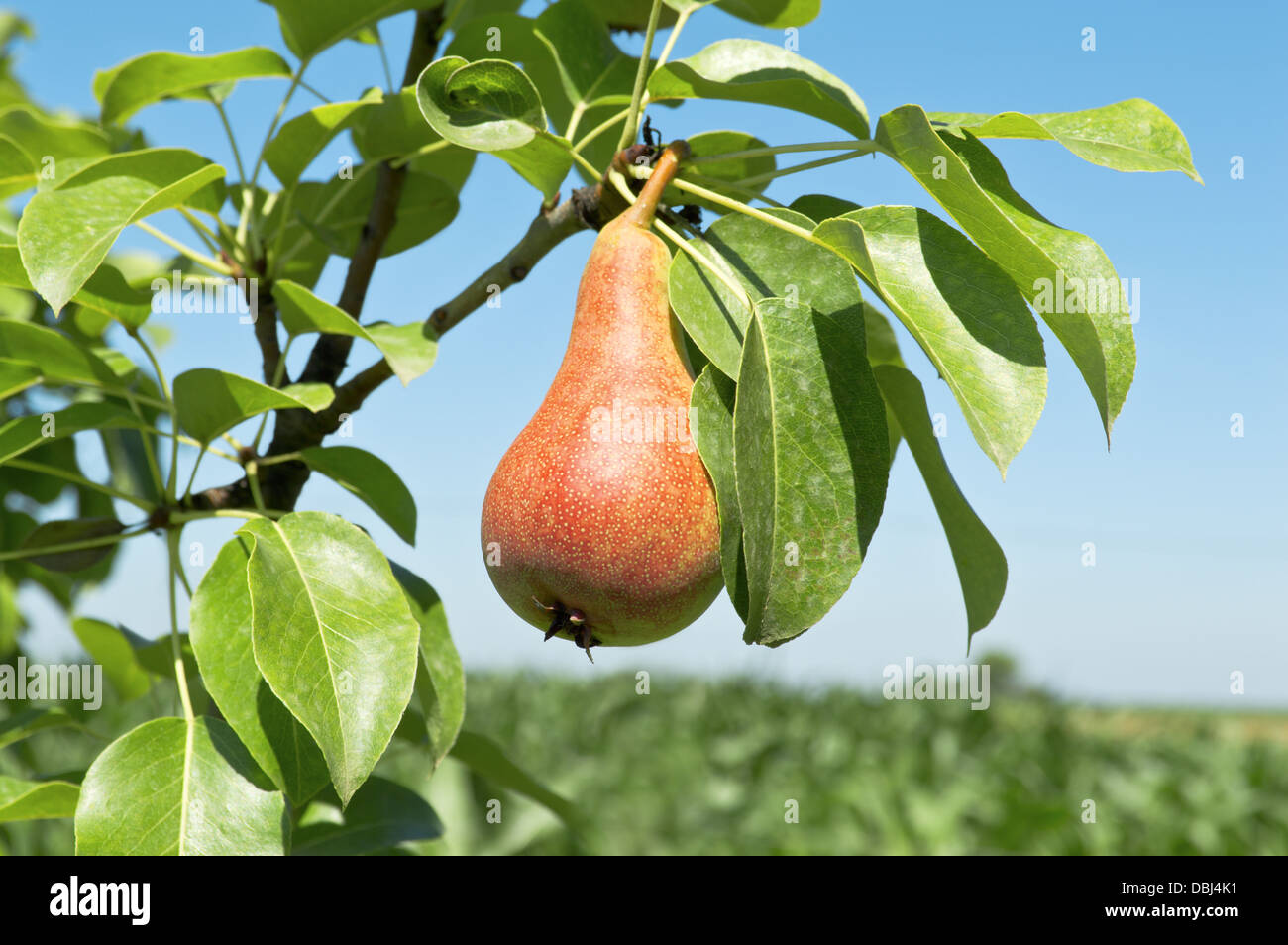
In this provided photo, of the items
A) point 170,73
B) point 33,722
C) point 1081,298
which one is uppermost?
point 170,73

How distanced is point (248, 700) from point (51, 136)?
0.80 metres

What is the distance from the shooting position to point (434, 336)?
3.32 feet

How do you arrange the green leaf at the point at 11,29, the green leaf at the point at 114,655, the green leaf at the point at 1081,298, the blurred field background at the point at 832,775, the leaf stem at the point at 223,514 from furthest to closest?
1. the blurred field background at the point at 832,775
2. the green leaf at the point at 11,29
3. the green leaf at the point at 114,655
4. the leaf stem at the point at 223,514
5. the green leaf at the point at 1081,298

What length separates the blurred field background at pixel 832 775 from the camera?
5.14 meters

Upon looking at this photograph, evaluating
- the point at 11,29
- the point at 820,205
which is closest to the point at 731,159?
the point at 820,205

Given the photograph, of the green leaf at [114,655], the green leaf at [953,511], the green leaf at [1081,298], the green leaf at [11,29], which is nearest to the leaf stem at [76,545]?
the green leaf at [114,655]

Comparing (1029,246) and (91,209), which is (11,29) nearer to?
(91,209)

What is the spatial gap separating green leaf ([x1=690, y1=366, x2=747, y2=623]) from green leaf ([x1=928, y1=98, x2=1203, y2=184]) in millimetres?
288

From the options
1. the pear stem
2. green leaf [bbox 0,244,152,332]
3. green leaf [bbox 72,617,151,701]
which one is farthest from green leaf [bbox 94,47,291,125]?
green leaf [bbox 72,617,151,701]

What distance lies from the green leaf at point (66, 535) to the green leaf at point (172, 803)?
304 millimetres

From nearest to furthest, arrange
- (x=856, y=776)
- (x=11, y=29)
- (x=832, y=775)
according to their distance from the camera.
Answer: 1. (x=11, y=29)
2. (x=856, y=776)
3. (x=832, y=775)

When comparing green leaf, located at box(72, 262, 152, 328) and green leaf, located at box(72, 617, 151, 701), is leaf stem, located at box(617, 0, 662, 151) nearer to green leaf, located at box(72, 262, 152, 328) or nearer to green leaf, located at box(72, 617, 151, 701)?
green leaf, located at box(72, 262, 152, 328)

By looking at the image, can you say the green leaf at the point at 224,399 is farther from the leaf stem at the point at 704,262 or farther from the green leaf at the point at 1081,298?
the green leaf at the point at 1081,298
